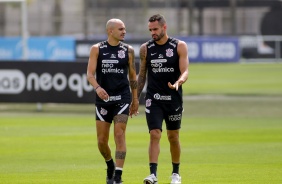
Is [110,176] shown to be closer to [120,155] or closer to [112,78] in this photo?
[120,155]

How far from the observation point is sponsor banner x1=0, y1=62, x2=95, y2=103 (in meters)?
29.9

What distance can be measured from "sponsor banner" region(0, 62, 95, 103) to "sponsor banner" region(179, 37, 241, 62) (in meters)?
25.9

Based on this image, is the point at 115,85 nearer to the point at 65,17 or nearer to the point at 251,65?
the point at 251,65

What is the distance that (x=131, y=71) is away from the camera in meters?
14.0

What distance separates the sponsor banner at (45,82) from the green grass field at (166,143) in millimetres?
495

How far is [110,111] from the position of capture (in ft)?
45.1

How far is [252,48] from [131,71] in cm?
4455

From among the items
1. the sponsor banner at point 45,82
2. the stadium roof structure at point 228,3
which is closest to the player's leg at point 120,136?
the sponsor banner at point 45,82

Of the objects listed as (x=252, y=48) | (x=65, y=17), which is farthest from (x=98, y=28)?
(x=252, y=48)

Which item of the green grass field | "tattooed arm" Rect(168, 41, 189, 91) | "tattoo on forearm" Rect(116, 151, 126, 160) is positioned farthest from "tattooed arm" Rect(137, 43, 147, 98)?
the green grass field

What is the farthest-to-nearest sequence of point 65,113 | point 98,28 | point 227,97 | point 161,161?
point 98,28
point 227,97
point 65,113
point 161,161

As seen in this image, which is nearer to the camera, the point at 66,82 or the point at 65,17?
the point at 66,82

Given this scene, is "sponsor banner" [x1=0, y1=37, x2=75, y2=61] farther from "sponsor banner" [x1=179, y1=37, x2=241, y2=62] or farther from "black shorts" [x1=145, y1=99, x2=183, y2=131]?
"black shorts" [x1=145, y1=99, x2=183, y2=131]

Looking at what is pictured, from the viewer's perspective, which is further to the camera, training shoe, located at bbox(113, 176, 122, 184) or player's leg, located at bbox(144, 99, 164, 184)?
player's leg, located at bbox(144, 99, 164, 184)
